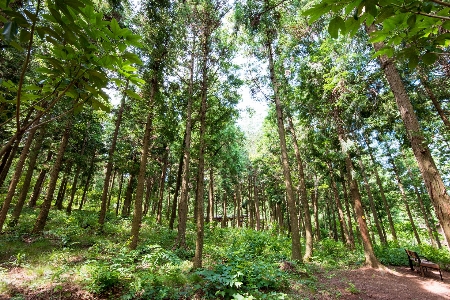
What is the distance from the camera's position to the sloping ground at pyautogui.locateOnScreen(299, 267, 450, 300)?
749 centimetres

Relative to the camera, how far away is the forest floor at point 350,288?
213 inches

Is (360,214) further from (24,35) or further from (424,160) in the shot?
(24,35)

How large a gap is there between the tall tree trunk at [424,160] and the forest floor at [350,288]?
419cm

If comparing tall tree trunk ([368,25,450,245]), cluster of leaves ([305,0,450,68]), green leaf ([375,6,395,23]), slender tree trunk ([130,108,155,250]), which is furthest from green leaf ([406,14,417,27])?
slender tree trunk ([130,108,155,250])

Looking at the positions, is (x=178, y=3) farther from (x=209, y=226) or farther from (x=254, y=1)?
(x=209, y=226)

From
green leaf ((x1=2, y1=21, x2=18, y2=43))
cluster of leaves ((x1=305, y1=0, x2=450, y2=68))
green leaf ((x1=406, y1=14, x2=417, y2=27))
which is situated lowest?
green leaf ((x1=2, y1=21, x2=18, y2=43))

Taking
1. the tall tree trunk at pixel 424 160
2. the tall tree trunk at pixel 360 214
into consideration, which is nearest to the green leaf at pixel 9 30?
the tall tree trunk at pixel 424 160

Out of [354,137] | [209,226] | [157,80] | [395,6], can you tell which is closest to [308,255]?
[354,137]

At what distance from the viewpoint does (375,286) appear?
8.69 meters

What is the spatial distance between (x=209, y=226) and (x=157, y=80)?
1349 cm

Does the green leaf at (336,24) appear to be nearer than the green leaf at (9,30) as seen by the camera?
No

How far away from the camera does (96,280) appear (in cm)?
555

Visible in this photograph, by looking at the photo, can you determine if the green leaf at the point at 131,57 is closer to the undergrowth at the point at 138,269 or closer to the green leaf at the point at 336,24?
the green leaf at the point at 336,24

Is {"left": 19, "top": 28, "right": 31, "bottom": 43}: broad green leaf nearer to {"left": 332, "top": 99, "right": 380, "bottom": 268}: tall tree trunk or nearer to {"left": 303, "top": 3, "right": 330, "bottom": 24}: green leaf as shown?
{"left": 303, "top": 3, "right": 330, "bottom": 24}: green leaf
